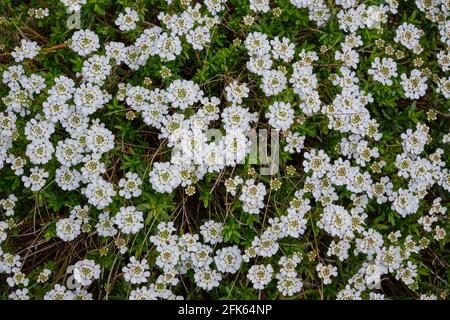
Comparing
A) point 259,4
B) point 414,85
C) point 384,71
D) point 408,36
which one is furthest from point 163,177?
point 408,36

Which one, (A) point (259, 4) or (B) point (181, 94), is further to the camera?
(A) point (259, 4)

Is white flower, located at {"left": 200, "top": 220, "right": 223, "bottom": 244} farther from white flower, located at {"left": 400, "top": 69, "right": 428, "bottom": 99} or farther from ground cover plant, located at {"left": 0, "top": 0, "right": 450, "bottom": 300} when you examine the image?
white flower, located at {"left": 400, "top": 69, "right": 428, "bottom": 99}

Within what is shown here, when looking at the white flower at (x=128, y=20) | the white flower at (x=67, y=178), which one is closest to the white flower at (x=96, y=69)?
the white flower at (x=128, y=20)

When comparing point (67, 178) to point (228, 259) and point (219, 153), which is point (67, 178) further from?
point (228, 259)

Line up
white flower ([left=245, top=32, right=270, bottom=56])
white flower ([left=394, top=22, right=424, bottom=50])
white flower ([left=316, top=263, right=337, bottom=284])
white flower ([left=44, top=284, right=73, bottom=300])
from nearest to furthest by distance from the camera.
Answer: white flower ([left=44, top=284, right=73, bottom=300])
white flower ([left=316, top=263, right=337, bottom=284])
white flower ([left=245, top=32, right=270, bottom=56])
white flower ([left=394, top=22, right=424, bottom=50])

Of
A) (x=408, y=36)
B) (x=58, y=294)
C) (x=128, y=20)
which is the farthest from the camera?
(x=408, y=36)

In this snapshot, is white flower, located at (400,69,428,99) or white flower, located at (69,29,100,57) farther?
white flower, located at (400,69,428,99)

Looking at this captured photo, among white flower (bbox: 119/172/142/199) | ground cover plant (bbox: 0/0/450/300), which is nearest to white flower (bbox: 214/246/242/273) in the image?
ground cover plant (bbox: 0/0/450/300)

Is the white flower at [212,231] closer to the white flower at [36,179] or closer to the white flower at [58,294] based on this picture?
the white flower at [58,294]
